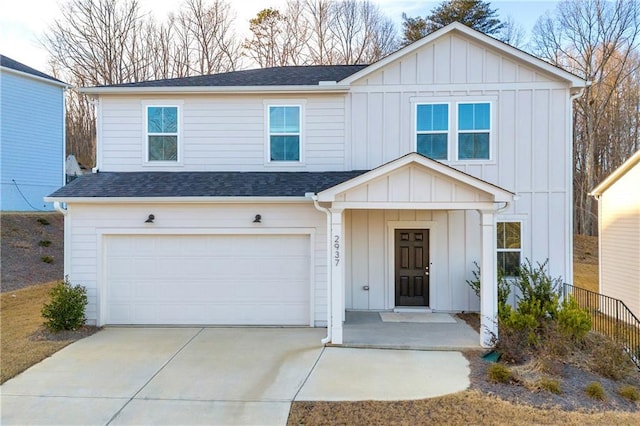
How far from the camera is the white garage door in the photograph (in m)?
8.82

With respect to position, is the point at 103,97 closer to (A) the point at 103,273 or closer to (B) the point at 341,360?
(A) the point at 103,273

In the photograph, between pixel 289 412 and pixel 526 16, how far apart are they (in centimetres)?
2880

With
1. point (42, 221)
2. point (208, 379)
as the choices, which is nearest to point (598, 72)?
point (208, 379)

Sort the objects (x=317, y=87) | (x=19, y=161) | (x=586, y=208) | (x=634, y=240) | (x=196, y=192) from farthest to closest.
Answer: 1. (x=586, y=208)
2. (x=19, y=161)
3. (x=634, y=240)
4. (x=317, y=87)
5. (x=196, y=192)

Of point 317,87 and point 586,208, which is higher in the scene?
point 317,87

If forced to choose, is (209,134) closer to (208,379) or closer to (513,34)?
(208,379)

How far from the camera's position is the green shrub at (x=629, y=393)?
538 centimetres

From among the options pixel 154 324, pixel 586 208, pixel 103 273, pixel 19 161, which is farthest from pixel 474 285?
pixel 586 208

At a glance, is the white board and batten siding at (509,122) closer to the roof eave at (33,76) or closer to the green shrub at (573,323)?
the green shrub at (573,323)

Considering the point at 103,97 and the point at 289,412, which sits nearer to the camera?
the point at 289,412

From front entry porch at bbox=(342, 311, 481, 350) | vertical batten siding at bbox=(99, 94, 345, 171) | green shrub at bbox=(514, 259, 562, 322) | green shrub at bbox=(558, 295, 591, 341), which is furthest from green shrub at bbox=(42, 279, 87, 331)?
green shrub at bbox=(558, 295, 591, 341)

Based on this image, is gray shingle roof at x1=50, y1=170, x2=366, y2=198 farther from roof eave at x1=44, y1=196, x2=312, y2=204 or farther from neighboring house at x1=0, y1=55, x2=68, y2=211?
neighboring house at x1=0, y1=55, x2=68, y2=211

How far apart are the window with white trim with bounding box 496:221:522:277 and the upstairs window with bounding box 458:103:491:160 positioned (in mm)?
1746

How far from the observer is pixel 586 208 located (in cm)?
2577
